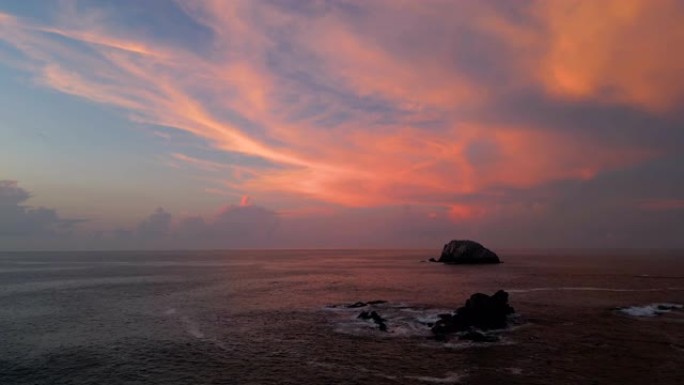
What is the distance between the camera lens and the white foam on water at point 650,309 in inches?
2625

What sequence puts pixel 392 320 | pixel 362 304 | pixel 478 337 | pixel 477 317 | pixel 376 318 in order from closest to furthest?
pixel 478 337
pixel 477 317
pixel 376 318
pixel 392 320
pixel 362 304

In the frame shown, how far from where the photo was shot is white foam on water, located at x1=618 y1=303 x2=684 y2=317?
66.7 metres

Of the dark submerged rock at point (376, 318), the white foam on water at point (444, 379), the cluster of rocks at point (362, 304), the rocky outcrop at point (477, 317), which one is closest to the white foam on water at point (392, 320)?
the dark submerged rock at point (376, 318)

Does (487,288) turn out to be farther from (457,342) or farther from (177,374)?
(177,374)

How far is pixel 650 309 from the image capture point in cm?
7025

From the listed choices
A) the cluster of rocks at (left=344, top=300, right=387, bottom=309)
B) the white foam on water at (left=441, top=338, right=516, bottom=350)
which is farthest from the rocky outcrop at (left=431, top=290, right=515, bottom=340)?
the cluster of rocks at (left=344, top=300, right=387, bottom=309)

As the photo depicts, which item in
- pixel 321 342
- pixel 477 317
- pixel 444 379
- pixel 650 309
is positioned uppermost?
pixel 650 309

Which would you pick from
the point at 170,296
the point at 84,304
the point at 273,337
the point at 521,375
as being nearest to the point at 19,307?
the point at 84,304

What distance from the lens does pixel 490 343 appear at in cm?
4872

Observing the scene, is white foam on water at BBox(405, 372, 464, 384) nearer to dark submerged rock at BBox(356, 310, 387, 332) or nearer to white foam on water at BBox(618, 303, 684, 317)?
dark submerged rock at BBox(356, 310, 387, 332)

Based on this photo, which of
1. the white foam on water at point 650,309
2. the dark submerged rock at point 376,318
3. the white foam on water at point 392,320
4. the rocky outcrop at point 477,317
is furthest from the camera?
the white foam on water at point 650,309

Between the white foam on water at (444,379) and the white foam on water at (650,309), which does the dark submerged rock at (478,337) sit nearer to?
the white foam on water at (444,379)

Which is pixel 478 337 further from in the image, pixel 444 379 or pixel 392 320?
pixel 444 379

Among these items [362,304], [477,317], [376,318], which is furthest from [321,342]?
[362,304]
